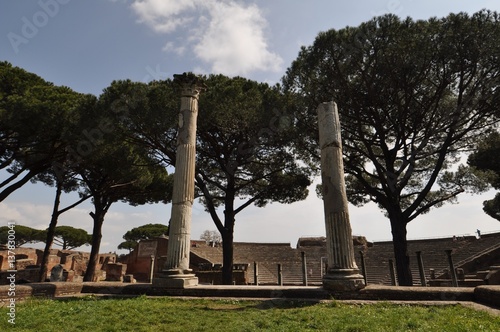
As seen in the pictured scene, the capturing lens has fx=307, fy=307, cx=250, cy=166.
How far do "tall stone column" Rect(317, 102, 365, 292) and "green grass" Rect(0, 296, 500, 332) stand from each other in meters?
0.87

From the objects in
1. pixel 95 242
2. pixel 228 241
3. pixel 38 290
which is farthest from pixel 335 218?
pixel 95 242

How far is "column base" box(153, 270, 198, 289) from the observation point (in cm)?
774

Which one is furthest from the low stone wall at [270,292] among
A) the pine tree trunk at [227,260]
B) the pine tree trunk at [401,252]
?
the pine tree trunk at [227,260]

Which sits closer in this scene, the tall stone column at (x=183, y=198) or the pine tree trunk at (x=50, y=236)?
the tall stone column at (x=183, y=198)

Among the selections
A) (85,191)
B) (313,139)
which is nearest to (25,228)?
(85,191)

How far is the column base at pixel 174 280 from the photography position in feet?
25.4

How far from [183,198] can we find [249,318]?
455 cm

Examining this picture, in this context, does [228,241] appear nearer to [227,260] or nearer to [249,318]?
[227,260]

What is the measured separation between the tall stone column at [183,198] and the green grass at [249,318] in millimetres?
1916

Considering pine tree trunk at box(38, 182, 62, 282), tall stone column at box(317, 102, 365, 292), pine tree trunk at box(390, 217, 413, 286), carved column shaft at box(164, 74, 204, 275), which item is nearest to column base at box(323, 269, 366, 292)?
tall stone column at box(317, 102, 365, 292)

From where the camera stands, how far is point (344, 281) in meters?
6.61

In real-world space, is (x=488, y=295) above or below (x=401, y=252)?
below

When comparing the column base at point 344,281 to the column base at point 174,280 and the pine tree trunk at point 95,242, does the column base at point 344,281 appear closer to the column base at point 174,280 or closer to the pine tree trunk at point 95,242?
the column base at point 174,280

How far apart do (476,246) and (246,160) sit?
59.9ft
